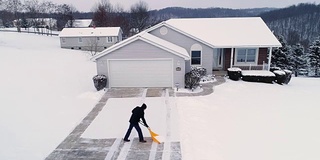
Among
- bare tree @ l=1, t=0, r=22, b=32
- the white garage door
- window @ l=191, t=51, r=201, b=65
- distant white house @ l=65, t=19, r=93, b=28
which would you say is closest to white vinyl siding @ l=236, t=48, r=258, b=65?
window @ l=191, t=51, r=201, b=65

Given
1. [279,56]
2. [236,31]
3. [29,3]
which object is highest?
[29,3]

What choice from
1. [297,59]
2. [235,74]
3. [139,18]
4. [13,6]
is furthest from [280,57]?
[13,6]

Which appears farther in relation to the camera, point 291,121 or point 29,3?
point 29,3

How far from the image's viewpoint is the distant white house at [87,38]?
4541 centimetres

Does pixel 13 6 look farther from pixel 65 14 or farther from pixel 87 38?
pixel 87 38

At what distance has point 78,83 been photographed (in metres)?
17.2

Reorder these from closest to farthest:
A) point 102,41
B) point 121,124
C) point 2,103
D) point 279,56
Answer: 1. point 121,124
2. point 2,103
3. point 279,56
4. point 102,41

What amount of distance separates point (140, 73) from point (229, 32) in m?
9.79

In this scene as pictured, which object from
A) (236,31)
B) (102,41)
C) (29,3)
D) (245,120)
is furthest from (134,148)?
(29,3)

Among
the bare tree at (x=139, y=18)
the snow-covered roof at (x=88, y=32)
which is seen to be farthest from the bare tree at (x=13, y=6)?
the snow-covered roof at (x=88, y=32)

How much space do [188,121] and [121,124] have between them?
9.75ft

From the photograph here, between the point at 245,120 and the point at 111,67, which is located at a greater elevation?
the point at 111,67

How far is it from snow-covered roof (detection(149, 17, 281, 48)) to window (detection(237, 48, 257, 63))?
927mm

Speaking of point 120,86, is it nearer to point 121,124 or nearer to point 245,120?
point 121,124
